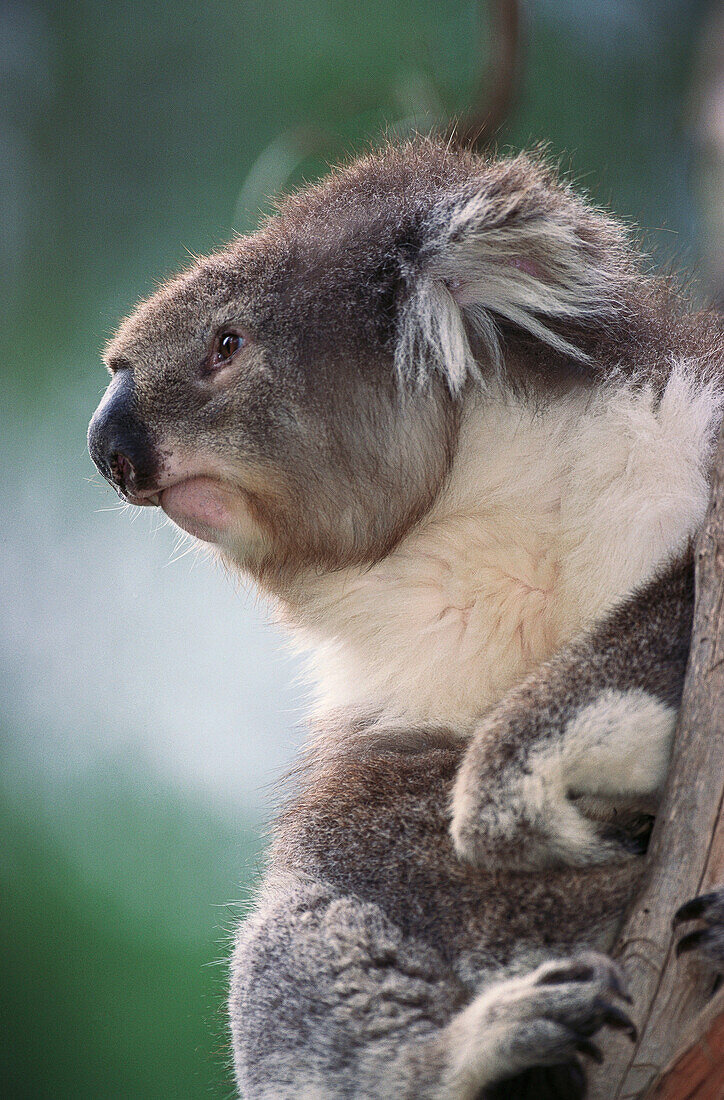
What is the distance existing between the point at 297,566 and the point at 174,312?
590 mm

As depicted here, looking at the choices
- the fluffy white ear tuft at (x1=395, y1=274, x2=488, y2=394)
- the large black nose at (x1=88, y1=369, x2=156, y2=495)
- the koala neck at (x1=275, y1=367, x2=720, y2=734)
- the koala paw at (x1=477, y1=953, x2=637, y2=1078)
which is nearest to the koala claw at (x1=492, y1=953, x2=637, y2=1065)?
the koala paw at (x1=477, y1=953, x2=637, y2=1078)

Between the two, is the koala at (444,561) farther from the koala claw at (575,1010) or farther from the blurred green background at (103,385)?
the blurred green background at (103,385)

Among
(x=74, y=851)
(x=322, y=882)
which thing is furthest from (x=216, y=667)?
(x=322, y=882)

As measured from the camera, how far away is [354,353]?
2.06 m

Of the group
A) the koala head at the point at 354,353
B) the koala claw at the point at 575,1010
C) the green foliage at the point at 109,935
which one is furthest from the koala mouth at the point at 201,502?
the green foliage at the point at 109,935

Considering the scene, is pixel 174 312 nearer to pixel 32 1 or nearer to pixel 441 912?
pixel 441 912

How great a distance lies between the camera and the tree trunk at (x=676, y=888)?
1.34 m

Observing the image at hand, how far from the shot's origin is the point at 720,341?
193 centimetres

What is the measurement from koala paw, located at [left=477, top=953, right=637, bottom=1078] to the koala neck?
60 cm

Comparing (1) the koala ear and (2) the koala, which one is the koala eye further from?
(1) the koala ear

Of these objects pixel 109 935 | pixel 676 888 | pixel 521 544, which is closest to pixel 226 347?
pixel 521 544

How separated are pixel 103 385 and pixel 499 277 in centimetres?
248

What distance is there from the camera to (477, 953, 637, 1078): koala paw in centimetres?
128

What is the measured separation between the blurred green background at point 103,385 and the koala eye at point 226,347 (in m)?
1.39
